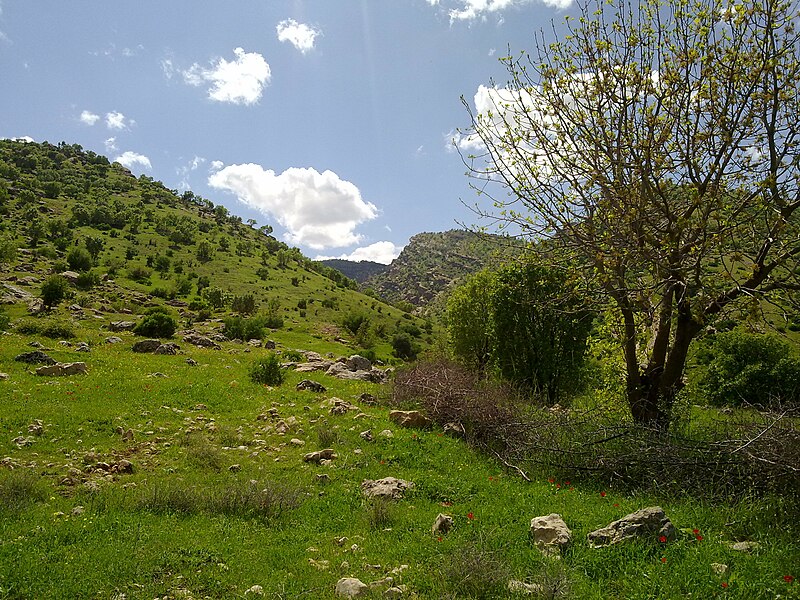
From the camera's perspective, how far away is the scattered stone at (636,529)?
5.49m

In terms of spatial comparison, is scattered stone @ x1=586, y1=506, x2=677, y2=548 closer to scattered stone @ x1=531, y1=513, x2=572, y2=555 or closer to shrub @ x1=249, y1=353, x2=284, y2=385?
scattered stone @ x1=531, y1=513, x2=572, y2=555

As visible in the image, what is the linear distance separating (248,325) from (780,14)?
3755 cm

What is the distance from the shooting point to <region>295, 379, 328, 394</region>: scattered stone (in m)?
17.8

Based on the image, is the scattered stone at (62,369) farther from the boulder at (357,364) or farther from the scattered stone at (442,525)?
the scattered stone at (442,525)

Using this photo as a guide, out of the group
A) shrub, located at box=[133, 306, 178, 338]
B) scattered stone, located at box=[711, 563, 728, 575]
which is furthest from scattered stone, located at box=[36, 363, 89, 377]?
scattered stone, located at box=[711, 563, 728, 575]

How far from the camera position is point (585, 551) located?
5.50 metres

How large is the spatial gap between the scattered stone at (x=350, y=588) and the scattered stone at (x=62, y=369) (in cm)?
1522

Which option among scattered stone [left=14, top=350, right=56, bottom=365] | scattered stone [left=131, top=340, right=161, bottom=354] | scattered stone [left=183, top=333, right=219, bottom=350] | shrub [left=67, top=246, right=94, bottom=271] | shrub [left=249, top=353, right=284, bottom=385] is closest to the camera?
scattered stone [left=14, top=350, right=56, bottom=365]

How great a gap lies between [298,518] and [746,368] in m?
34.6

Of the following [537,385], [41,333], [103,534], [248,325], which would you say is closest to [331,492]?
[103,534]

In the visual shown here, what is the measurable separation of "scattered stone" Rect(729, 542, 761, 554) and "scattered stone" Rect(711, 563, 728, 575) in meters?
0.57

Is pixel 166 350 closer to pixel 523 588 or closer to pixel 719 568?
pixel 523 588

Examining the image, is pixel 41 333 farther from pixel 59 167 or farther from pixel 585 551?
pixel 59 167

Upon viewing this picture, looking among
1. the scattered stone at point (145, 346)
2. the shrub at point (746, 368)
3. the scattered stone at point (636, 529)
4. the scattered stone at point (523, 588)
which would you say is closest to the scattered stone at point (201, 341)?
the scattered stone at point (145, 346)
